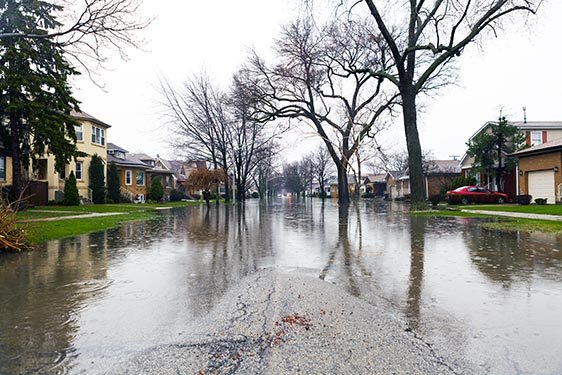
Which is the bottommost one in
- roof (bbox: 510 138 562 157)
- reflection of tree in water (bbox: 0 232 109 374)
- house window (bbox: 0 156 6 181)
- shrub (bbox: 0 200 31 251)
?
reflection of tree in water (bbox: 0 232 109 374)

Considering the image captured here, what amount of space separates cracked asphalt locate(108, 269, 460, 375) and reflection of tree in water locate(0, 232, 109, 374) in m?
0.94

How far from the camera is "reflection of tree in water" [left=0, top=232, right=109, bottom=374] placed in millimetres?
3592

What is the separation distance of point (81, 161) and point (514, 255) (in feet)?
109

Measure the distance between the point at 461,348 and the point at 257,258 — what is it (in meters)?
5.18

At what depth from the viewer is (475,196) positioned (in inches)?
1256

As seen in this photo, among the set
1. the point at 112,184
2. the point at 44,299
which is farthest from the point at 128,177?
the point at 44,299

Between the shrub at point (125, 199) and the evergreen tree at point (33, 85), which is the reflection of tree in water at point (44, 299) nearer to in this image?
the evergreen tree at point (33, 85)

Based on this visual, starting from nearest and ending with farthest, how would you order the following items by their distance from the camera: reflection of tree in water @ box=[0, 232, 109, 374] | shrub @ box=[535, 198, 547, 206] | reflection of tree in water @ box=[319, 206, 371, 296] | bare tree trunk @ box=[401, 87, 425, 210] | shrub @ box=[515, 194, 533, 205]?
reflection of tree in water @ box=[0, 232, 109, 374], reflection of tree in water @ box=[319, 206, 371, 296], bare tree trunk @ box=[401, 87, 425, 210], shrub @ box=[535, 198, 547, 206], shrub @ box=[515, 194, 533, 205]

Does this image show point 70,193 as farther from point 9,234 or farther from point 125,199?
point 9,234

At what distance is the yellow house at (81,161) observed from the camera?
1203 inches

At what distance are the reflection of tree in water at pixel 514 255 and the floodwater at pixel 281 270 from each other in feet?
0.07

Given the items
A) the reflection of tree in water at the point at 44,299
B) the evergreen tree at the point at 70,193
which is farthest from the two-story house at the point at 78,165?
the reflection of tree in water at the point at 44,299

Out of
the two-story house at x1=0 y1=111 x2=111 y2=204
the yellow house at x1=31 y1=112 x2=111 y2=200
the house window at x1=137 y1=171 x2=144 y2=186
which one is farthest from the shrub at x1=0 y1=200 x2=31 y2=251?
the house window at x1=137 y1=171 x2=144 y2=186

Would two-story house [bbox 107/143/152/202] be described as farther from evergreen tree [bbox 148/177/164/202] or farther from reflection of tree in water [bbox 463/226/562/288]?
reflection of tree in water [bbox 463/226/562/288]
